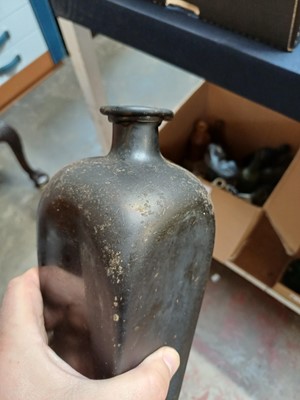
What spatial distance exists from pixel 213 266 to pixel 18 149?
2.18 ft

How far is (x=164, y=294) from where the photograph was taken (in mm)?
449

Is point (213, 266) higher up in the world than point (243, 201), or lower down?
lower down

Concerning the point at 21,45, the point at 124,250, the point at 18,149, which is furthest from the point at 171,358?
the point at 21,45

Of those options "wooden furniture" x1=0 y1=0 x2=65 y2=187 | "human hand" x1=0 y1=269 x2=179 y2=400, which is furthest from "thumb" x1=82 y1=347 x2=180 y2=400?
"wooden furniture" x1=0 y1=0 x2=65 y2=187

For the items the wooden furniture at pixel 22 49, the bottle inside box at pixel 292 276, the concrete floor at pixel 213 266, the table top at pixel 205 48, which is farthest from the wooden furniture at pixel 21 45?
the bottle inside box at pixel 292 276

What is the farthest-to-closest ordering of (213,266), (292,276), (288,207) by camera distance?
(213,266) → (292,276) → (288,207)

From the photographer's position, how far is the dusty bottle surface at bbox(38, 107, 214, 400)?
1.34 feet

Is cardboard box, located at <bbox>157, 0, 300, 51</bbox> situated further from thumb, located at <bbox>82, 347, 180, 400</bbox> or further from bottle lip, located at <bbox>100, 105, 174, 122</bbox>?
thumb, located at <bbox>82, 347, 180, 400</bbox>

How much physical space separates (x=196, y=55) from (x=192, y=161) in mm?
434

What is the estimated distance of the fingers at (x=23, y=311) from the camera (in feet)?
1.59

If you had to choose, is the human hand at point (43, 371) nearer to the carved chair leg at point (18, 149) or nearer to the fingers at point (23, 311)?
the fingers at point (23, 311)

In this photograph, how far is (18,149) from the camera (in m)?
1.18

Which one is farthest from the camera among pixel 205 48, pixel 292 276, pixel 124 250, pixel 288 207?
pixel 292 276

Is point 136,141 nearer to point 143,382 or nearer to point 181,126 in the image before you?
point 143,382
